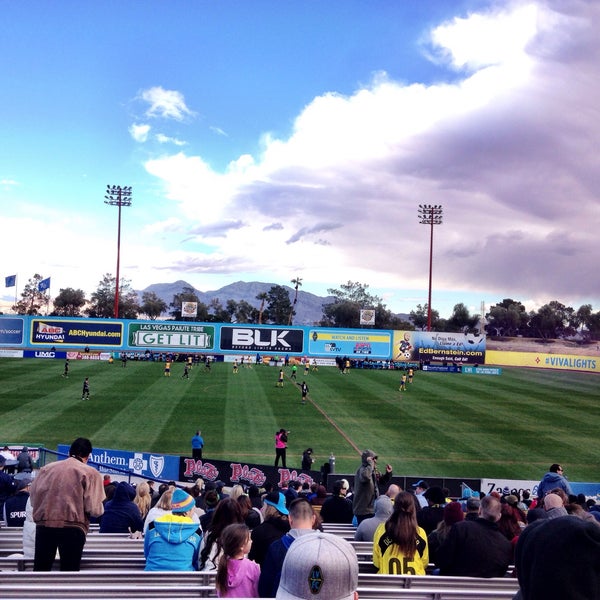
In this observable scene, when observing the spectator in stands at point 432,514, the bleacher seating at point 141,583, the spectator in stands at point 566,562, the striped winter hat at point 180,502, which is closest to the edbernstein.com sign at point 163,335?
the spectator in stands at point 432,514

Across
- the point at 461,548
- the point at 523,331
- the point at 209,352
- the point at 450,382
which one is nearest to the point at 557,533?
the point at 461,548

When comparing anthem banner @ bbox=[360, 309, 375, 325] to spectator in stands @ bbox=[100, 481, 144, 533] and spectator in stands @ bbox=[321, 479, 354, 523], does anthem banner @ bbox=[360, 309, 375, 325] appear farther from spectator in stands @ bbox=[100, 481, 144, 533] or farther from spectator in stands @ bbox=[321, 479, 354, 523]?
spectator in stands @ bbox=[100, 481, 144, 533]

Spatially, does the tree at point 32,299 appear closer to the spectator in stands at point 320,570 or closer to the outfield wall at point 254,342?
the outfield wall at point 254,342

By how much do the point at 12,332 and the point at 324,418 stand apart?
4292 cm

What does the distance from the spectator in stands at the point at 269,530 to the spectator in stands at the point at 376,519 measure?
4.18 feet

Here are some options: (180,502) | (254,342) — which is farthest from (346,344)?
(180,502)

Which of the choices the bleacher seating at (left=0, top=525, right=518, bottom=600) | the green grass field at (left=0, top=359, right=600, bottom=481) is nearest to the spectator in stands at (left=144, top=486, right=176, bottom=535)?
the bleacher seating at (left=0, top=525, right=518, bottom=600)

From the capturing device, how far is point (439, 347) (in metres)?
73.2

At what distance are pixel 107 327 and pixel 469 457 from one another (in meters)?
48.1

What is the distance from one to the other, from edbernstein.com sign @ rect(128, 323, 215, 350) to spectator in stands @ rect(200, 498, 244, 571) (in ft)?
209

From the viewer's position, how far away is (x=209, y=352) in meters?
Answer: 69.7

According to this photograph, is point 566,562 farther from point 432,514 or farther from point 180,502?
point 432,514

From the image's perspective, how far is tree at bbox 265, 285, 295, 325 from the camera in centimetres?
15088

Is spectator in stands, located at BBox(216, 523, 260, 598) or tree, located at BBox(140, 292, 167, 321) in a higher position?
tree, located at BBox(140, 292, 167, 321)
